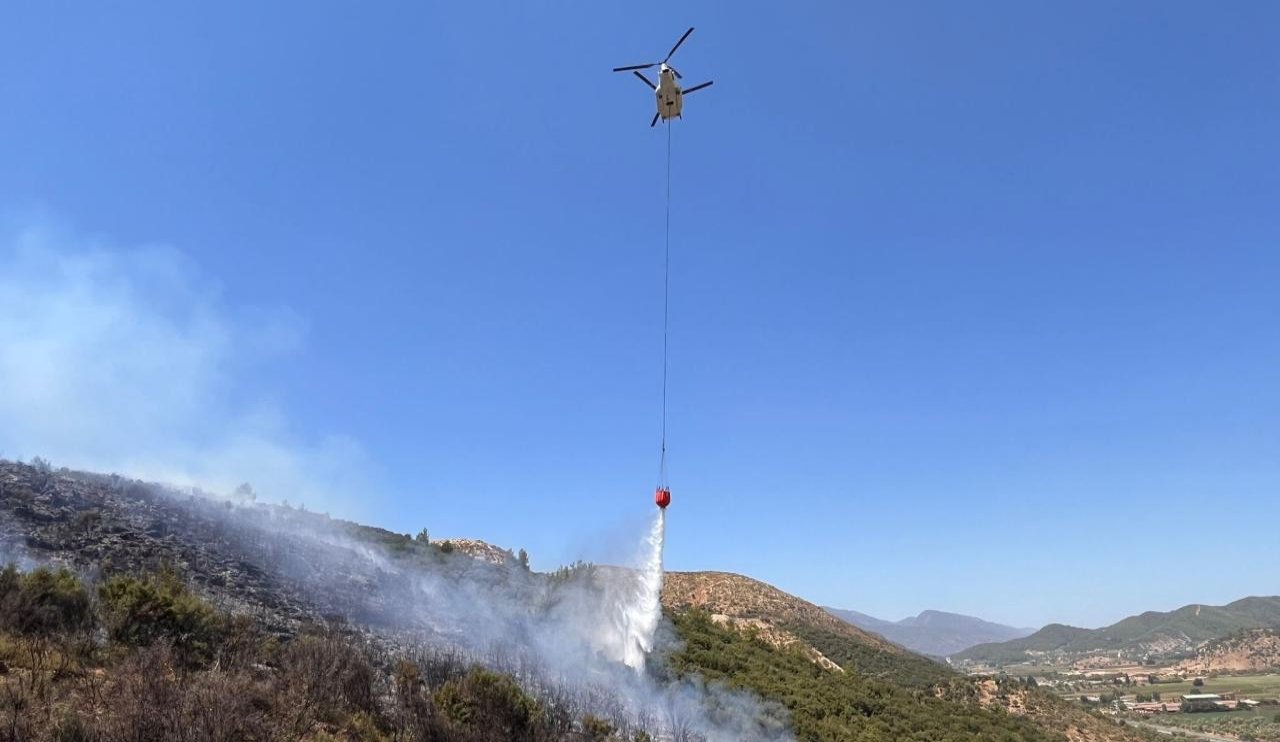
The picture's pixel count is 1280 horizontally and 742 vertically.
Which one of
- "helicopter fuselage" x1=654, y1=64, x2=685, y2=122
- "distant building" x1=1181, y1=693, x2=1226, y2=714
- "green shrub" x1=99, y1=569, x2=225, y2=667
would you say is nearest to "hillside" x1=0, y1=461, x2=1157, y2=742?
"green shrub" x1=99, y1=569, x2=225, y2=667

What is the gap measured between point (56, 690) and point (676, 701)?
28.4 metres

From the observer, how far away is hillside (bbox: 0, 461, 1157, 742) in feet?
57.4

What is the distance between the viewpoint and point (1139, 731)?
78750 millimetres

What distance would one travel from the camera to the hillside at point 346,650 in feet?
57.4

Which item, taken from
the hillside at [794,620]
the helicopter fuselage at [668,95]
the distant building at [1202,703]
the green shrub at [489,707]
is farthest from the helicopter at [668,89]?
the distant building at [1202,703]

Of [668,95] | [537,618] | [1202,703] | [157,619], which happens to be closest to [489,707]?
[157,619]

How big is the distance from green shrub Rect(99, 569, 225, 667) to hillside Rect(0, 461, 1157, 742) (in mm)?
56

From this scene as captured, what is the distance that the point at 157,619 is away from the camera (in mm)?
21812

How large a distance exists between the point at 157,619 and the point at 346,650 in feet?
18.0

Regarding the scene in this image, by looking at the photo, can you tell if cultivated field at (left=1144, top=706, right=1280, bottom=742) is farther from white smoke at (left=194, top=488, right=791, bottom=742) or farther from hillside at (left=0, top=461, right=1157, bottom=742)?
white smoke at (left=194, top=488, right=791, bottom=742)

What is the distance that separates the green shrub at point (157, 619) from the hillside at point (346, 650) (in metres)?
0.06

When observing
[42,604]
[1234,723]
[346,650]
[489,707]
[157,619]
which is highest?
[42,604]

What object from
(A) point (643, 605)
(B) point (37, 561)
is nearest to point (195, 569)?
(B) point (37, 561)

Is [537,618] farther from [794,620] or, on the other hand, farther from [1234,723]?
[1234,723]
